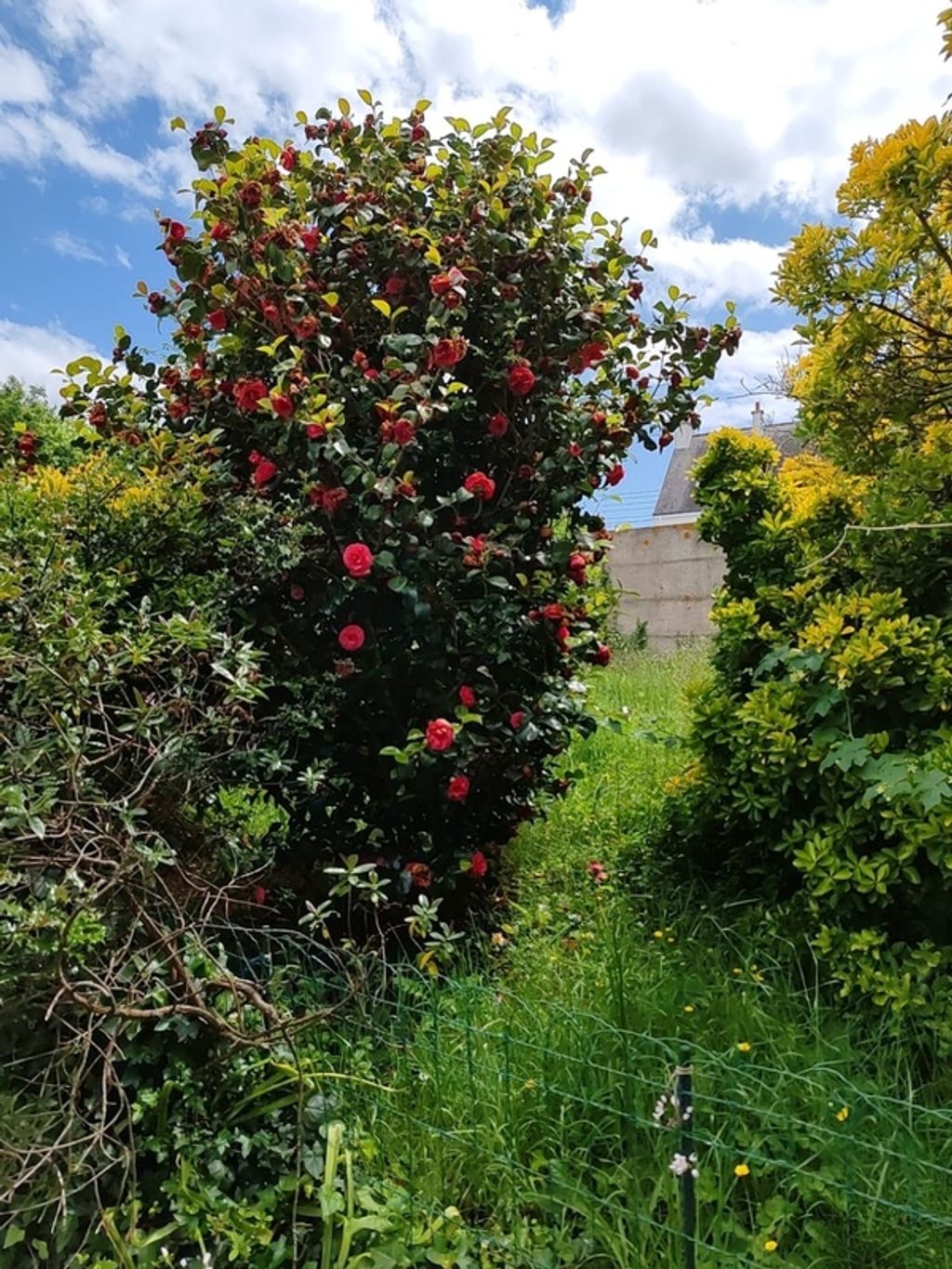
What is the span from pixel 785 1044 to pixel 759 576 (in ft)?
4.42

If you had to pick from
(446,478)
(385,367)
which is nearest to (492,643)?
(446,478)

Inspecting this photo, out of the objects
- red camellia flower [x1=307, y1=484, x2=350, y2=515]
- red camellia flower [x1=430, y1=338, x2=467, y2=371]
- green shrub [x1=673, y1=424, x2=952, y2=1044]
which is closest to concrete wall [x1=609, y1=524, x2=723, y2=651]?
green shrub [x1=673, y1=424, x2=952, y2=1044]

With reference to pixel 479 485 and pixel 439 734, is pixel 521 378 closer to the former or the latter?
pixel 479 485

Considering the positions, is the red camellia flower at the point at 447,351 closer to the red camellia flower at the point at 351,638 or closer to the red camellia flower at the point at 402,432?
the red camellia flower at the point at 402,432

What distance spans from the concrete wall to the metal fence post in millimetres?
6163

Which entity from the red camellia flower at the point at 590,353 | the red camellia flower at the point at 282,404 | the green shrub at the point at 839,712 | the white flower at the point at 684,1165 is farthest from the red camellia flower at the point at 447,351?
the white flower at the point at 684,1165

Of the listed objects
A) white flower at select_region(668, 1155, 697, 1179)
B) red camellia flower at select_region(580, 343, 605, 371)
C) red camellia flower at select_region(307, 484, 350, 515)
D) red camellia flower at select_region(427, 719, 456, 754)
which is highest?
red camellia flower at select_region(580, 343, 605, 371)

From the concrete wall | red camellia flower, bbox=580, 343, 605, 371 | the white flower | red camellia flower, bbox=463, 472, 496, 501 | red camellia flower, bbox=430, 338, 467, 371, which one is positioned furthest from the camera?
the concrete wall

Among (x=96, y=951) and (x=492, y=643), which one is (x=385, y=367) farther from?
(x=96, y=951)

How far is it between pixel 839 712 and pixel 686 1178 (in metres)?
1.21

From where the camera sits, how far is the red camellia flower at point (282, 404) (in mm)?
1958

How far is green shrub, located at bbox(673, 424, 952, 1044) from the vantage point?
6.06ft

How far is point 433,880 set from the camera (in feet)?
7.66

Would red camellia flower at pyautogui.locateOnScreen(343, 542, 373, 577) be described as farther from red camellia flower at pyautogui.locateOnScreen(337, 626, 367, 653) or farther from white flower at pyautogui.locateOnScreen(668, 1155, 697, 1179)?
white flower at pyautogui.locateOnScreen(668, 1155, 697, 1179)
